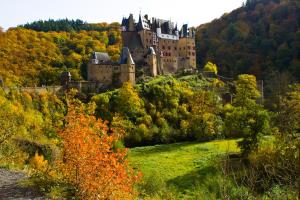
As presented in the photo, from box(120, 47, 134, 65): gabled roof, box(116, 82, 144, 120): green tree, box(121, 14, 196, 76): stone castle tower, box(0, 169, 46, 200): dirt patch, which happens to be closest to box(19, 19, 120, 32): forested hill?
box(121, 14, 196, 76): stone castle tower

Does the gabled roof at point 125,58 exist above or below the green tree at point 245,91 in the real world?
above

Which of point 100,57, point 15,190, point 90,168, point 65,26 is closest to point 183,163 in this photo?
point 100,57

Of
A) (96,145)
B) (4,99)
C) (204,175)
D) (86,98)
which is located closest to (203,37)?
(86,98)

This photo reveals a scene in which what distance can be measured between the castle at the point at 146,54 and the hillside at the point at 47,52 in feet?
59.7

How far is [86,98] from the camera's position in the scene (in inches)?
2085

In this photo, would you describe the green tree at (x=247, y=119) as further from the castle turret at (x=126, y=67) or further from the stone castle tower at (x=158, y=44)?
the castle turret at (x=126, y=67)

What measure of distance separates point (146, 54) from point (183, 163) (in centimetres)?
2510

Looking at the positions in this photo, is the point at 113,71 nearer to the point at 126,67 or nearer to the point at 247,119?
the point at 126,67

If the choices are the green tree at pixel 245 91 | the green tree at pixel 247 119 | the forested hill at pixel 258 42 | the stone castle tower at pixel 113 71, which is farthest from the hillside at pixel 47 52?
the green tree at pixel 247 119

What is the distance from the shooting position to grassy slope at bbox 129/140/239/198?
3157 cm

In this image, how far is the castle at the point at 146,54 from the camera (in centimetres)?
5519

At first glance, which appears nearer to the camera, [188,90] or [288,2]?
[188,90]

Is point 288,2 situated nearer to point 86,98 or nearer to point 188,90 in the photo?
point 188,90

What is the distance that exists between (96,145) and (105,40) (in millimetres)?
94920
